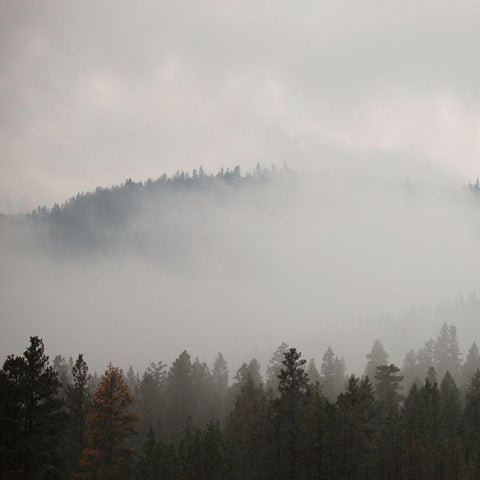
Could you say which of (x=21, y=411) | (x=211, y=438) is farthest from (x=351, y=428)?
(x=21, y=411)

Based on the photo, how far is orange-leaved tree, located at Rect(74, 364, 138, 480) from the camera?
32.3 meters

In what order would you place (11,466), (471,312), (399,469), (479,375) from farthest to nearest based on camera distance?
1. (471,312)
2. (479,375)
3. (399,469)
4. (11,466)

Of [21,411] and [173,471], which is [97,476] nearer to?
[173,471]

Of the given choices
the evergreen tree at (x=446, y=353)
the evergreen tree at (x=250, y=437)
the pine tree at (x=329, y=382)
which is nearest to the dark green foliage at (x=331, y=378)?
the pine tree at (x=329, y=382)

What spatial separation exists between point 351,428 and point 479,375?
2483 cm

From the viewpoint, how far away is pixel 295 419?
1227 inches

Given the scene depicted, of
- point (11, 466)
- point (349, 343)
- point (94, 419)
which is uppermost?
point (349, 343)

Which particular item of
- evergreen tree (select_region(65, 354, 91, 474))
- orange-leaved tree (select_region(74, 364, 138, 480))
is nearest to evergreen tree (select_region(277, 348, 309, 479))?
orange-leaved tree (select_region(74, 364, 138, 480))

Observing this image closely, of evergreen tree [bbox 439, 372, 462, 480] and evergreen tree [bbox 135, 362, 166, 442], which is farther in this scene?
evergreen tree [bbox 135, 362, 166, 442]

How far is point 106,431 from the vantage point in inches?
1292

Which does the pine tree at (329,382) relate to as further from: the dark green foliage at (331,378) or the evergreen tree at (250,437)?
the evergreen tree at (250,437)

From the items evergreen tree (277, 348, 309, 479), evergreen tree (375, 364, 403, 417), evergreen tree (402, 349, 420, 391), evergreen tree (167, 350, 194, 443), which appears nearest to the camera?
evergreen tree (277, 348, 309, 479)

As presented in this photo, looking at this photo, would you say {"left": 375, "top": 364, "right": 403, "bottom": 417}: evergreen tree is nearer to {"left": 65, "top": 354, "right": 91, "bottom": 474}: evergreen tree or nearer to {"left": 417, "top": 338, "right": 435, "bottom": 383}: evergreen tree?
{"left": 417, "top": 338, "right": 435, "bottom": 383}: evergreen tree

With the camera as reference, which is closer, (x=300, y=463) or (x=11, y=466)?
(x=11, y=466)
